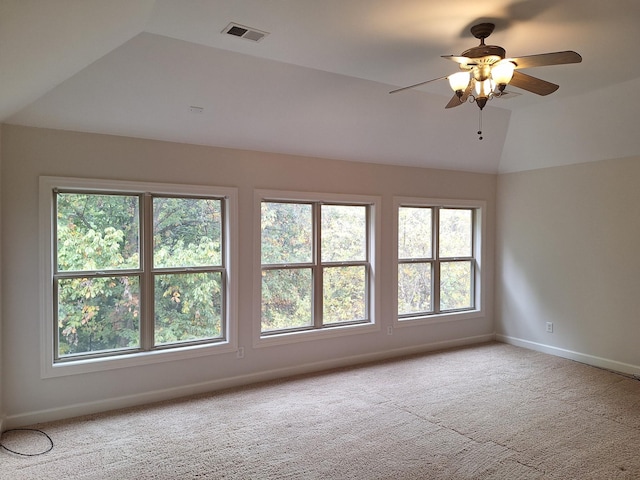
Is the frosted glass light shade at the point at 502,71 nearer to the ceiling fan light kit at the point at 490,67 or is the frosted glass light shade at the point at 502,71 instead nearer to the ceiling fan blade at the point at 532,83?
the ceiling fan light kit at the point at 490,67

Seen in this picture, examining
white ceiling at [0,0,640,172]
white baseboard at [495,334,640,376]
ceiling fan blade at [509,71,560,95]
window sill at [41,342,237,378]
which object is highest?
white ceiling at [0,0,640,172]

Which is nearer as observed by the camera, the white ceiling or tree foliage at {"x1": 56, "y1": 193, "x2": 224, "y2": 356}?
the white ceiling

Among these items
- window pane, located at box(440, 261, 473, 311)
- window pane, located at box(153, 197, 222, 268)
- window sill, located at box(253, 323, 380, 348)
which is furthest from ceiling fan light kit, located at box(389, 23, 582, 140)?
window pane, located at box(440, 261, 473, 311)

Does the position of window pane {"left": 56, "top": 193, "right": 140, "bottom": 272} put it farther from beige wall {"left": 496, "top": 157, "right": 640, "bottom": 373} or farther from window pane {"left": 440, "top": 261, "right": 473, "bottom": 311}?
beige wall {"left": 496, "top": 157, "right": 640, "bottom": 373}

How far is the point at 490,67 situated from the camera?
286 cm

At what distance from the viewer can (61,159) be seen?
3.70 metres

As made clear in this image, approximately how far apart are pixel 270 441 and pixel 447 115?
12.2ft

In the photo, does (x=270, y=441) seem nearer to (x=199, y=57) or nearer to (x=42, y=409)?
(x=42, y=409)

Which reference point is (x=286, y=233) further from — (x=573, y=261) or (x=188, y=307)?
(x=573, y=261)

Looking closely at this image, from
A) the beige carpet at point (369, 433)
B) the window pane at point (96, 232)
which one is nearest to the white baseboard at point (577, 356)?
the beige carpet at point (369, 433)

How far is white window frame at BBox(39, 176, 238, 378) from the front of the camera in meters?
3.65

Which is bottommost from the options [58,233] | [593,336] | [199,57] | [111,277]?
[593,336]

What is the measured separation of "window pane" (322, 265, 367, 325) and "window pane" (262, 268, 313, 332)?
22cm

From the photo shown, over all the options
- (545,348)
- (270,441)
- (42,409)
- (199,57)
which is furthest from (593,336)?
(42,409)
